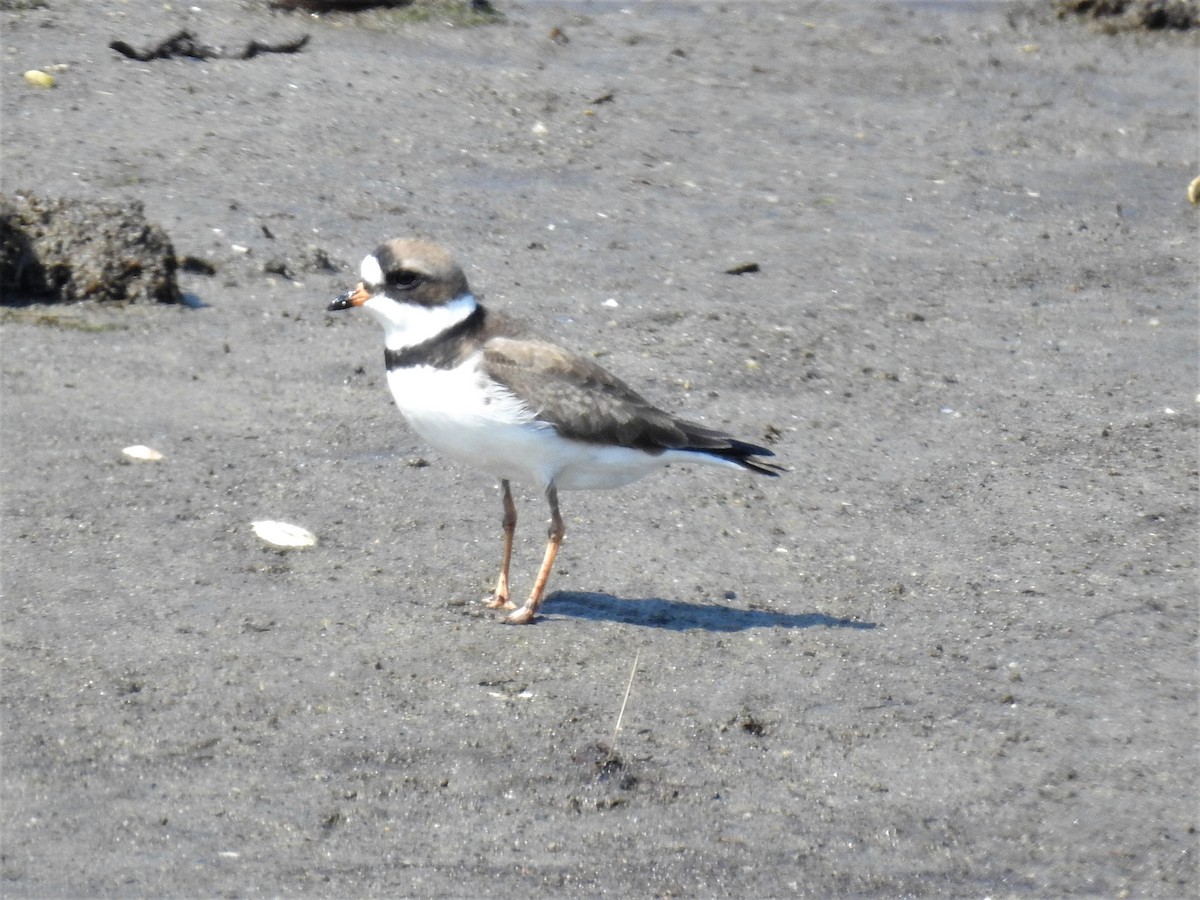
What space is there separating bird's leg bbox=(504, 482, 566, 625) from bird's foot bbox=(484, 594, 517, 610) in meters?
0.05

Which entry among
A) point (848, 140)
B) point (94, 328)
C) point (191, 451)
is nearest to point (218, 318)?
point (94, 328)

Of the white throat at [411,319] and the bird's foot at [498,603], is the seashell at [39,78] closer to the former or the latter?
the white throat at [411,319]

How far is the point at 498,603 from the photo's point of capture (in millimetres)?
5891

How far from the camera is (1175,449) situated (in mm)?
7531

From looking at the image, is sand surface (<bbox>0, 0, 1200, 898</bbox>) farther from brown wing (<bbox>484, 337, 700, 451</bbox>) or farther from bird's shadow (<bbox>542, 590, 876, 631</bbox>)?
brown wing (<bbox>484, 337, 700, 451</bbox>)

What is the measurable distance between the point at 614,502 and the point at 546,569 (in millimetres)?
1040

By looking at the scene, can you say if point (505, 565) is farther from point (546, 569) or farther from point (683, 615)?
point (683, 615)

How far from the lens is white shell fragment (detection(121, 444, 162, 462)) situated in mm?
6609

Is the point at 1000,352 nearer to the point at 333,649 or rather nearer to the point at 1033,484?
the point at 1033,484

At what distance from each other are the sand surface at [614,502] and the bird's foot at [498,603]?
0.10m

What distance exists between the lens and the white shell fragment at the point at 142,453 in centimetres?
661

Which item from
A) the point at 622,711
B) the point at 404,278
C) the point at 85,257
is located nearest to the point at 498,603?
the point at 622,711

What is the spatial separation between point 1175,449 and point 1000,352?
129cm

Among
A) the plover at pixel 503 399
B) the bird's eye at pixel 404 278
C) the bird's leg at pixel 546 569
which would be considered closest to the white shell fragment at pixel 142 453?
the plover at pixel 503 399
